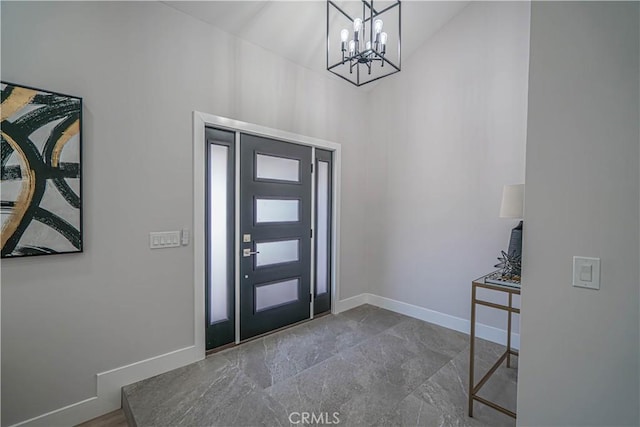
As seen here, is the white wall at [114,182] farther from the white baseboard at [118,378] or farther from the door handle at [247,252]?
the door handle at [247,252]

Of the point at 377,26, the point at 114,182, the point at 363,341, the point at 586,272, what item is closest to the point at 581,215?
the point at 586,272

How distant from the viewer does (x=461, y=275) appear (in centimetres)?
303

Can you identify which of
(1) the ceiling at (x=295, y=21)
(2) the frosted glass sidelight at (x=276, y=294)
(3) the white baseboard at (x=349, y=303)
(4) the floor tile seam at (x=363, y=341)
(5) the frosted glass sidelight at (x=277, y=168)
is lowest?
(4) the floor tile seam at (x=363, y=341)

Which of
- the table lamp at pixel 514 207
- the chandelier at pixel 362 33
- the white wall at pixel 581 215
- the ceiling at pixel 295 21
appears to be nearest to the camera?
the white wall at pixel 581 215

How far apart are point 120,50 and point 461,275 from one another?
141 inches

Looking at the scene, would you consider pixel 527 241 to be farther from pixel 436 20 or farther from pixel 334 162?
pixel 436 20

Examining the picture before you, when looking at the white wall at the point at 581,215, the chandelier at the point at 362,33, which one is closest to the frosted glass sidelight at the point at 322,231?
the chandelier at the point at 362,33

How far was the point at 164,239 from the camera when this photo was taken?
2227 millimetres

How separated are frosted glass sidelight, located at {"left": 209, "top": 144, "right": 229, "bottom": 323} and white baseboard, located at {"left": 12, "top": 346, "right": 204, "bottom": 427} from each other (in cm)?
42

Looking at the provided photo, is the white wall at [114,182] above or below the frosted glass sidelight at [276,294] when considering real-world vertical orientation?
above

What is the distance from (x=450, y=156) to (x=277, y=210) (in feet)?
6.44

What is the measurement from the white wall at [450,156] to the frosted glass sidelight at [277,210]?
121 cm

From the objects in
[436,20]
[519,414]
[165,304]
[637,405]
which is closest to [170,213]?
[165,304]

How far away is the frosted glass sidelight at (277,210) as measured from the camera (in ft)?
9.40
